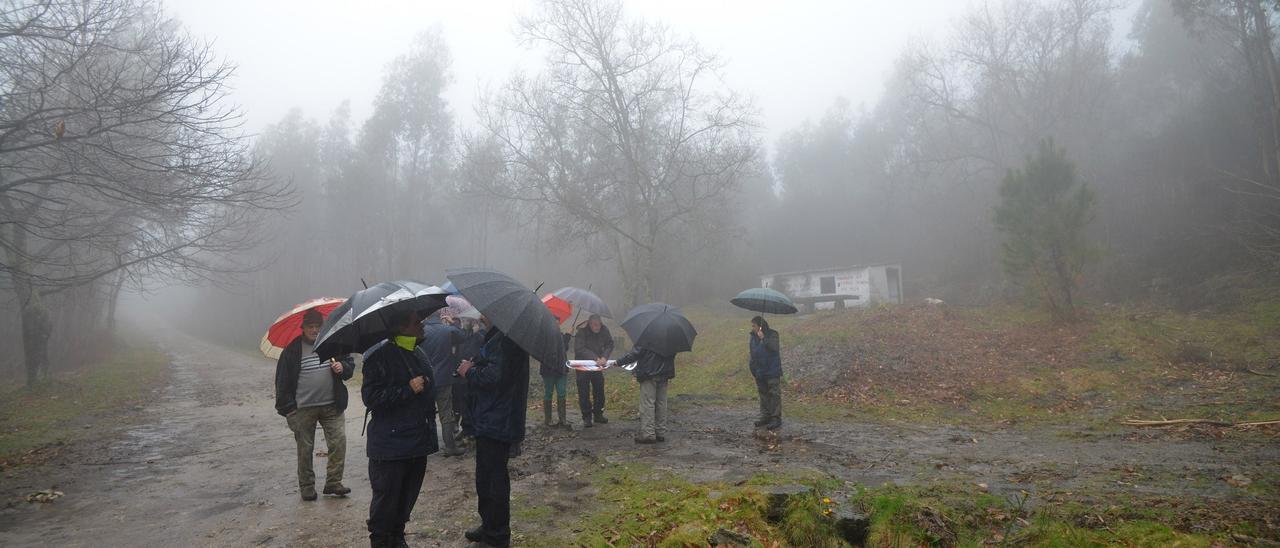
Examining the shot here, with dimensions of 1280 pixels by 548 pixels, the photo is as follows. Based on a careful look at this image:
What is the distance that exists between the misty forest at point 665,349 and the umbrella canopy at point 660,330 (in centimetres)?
6

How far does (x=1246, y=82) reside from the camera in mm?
23578

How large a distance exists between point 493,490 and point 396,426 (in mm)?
851

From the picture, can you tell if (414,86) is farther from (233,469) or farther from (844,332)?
(233,469)

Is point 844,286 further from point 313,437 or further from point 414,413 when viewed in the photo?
point 414,413

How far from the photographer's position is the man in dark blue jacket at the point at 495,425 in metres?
4.45

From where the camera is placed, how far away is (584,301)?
9562mm

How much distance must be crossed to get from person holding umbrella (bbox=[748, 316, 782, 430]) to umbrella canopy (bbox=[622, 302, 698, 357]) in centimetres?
131

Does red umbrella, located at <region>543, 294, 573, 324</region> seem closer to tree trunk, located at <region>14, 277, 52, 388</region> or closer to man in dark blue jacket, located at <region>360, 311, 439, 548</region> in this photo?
man in dark blue jacket, located at <region>360, 311, 439, 548</region>

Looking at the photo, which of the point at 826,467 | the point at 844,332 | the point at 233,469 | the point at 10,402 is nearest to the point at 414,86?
the point at 10,402

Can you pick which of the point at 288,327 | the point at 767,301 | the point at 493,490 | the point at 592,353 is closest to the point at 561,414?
the point at 592,353

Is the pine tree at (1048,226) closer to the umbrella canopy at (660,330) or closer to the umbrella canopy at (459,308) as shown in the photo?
the umbrella canopy at (660,330)

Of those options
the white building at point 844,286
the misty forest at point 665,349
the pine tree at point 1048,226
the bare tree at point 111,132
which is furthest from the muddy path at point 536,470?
the white building at point 844,286

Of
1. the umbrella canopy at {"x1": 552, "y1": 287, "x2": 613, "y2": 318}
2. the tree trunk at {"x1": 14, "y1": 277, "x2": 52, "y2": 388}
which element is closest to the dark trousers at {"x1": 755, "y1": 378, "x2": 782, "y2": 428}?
the umbrella canopy at {"x1": 552, "y1": 287, "x2": 613, "y2": 318}

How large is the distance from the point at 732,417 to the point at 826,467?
3.98m
